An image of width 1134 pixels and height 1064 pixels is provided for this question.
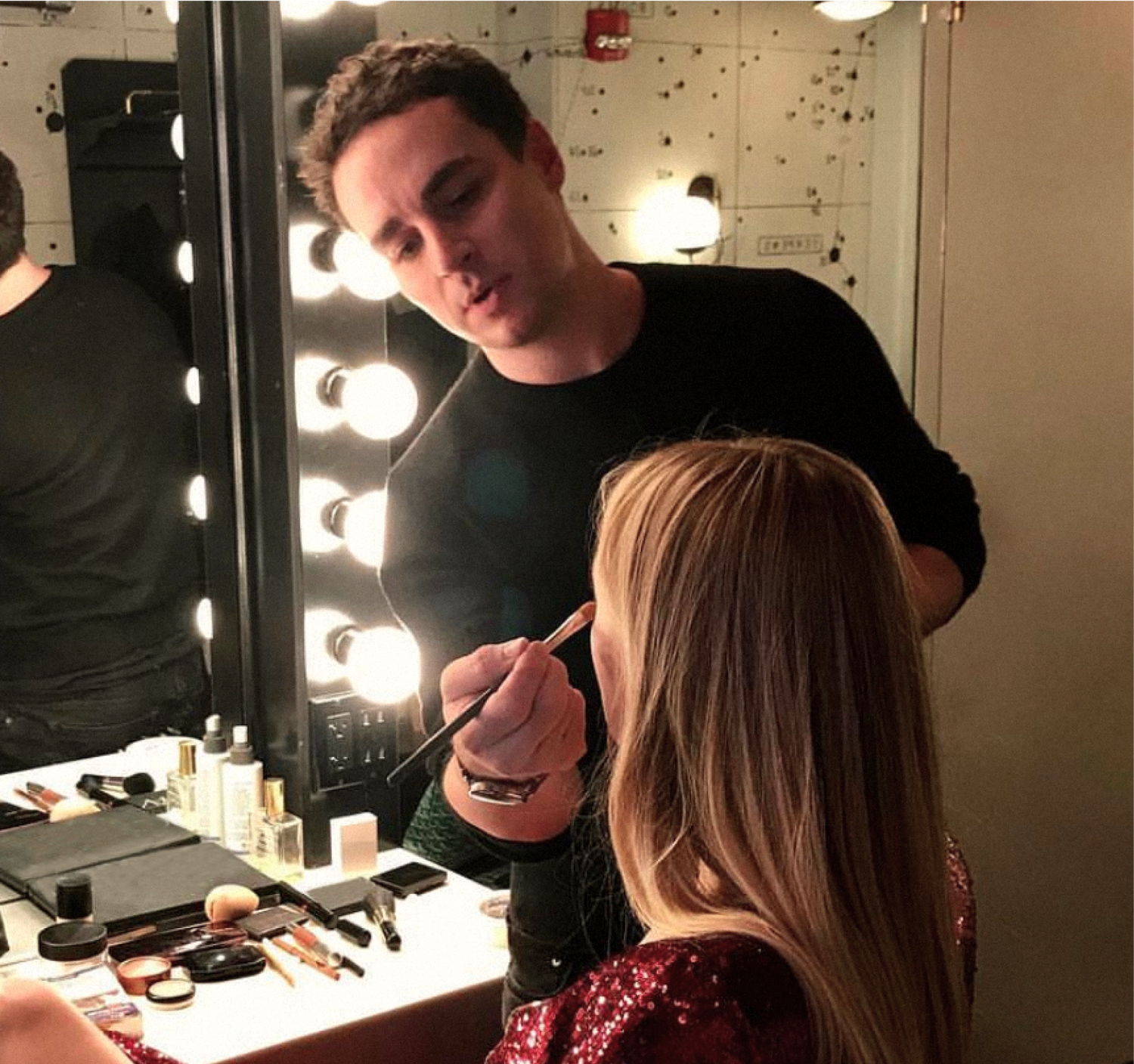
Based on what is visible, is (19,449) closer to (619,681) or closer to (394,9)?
(394,9)

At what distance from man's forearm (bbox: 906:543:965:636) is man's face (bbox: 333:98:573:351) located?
41 centimetres

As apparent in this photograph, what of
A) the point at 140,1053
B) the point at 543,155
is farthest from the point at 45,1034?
the point at 543,155

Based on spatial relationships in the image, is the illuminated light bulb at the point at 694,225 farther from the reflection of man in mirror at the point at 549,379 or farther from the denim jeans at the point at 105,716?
the denim jeans at the point at 105,716

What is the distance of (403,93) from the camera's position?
4.44ft

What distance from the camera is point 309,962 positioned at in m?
1.38

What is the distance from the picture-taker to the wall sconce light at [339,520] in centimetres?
156

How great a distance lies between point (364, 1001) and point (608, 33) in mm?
1065

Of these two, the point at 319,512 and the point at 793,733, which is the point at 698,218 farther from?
the point at 793,733

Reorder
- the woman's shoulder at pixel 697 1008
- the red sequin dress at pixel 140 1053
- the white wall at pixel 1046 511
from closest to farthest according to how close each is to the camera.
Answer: the woman's shoulder at pixel 697 1008, the red sequin dress at pixel 140 1053, the white wall at pixel 1046 511

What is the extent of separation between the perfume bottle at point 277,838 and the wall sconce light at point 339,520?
0.85 feet

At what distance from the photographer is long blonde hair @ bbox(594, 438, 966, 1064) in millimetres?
909

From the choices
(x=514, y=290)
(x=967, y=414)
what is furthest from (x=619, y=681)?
(x=967, y=414)

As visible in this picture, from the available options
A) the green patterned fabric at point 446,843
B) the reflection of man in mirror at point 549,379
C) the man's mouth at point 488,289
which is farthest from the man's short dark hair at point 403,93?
the green patterned fabric at point 446,843

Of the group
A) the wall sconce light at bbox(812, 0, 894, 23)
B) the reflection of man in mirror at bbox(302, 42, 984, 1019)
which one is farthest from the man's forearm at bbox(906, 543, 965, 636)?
the wall sconce light at bbox(812, 0, 894, 23)
